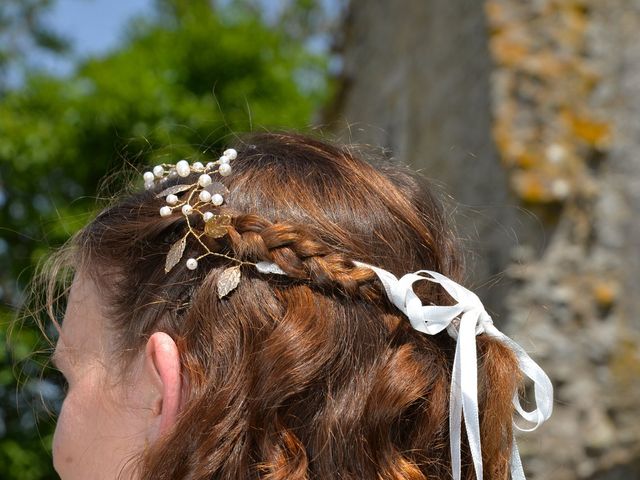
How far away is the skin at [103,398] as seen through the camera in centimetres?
122

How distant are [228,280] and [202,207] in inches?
5.7

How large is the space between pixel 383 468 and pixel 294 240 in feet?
1.19

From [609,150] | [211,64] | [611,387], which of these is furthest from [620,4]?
[211,64]

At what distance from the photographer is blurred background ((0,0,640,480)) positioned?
9.25 ft

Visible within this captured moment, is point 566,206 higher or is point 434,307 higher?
point 434,307

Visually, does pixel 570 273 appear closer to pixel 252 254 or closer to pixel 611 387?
pixel 611 387

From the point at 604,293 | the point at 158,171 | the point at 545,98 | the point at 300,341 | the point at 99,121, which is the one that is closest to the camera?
the point at 300,341

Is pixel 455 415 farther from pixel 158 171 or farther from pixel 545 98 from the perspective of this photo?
pixel 545 98

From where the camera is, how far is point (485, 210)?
314 cm

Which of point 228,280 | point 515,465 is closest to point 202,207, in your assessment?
Result: point 228,280

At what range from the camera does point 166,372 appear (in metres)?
1.21

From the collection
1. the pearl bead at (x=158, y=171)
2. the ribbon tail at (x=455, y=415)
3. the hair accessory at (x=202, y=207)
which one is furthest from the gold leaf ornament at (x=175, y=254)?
the ribbon tail at (x=455, y=415)

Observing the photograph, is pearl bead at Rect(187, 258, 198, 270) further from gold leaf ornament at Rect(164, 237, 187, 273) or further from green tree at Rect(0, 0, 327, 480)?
green tree at Rect(0, 0, 327, 480)

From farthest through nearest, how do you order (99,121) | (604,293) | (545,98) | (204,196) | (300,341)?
(99,121) < (545,98) < (604,293) < (204,196) < (300,341)
